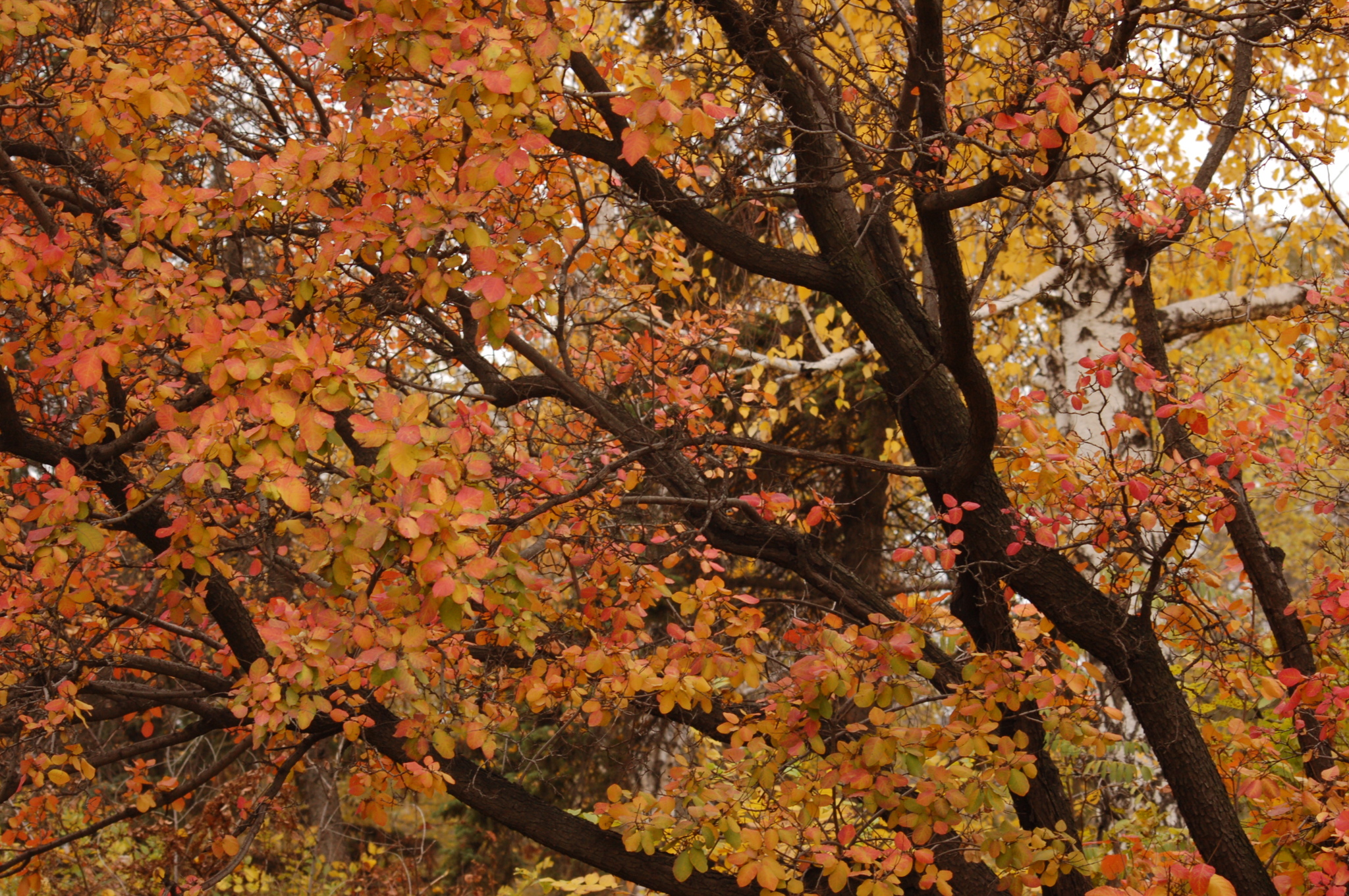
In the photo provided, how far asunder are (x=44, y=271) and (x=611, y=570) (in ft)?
7.09

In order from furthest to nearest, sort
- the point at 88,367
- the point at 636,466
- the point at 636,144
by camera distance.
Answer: the point at 636,466 < the point at 88,367 < the point at 636,144

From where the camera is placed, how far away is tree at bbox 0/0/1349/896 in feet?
7.93

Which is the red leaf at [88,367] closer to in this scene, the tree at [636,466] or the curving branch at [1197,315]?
the tree at [636,466]

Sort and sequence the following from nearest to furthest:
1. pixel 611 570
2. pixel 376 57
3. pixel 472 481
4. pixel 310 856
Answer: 1. pixel 472 481
2. pixel 376 57
3. pixel 611 570
4. pixel 310 856

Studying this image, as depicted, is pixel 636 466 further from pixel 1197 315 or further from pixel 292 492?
pixel 1197 315

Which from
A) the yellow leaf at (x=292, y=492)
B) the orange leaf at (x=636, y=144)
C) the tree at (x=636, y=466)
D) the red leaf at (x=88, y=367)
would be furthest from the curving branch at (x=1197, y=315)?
the red leaf at (x=88, y=367)

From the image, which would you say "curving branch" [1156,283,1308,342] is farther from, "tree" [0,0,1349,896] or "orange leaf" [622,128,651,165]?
"orange leaf" [622,128,651,165]

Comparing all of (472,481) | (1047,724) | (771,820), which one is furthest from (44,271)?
(1047,724)

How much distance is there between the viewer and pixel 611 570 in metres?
3.78

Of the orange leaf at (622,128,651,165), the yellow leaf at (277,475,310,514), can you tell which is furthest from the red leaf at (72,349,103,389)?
the orange leaf at (622,128,651,165)

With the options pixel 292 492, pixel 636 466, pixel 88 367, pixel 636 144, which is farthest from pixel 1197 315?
pixel 88 367

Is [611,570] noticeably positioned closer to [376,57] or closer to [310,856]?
[376,57]

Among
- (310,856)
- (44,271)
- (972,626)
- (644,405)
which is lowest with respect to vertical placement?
(310,856)

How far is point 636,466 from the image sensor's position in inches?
168
